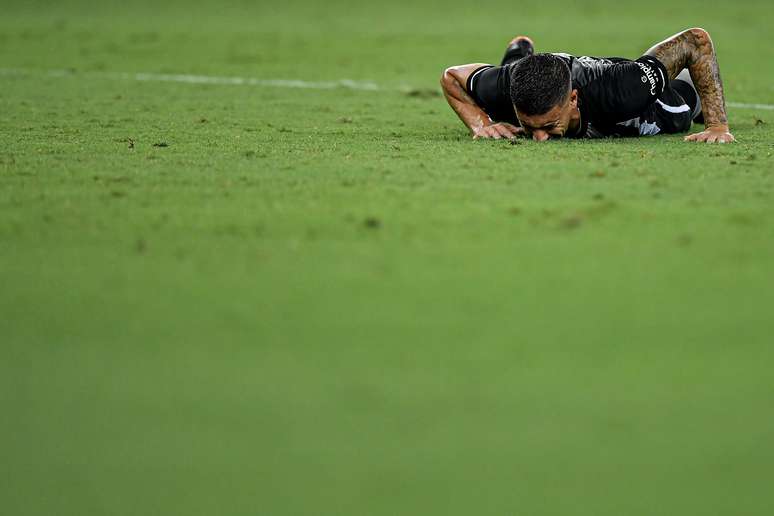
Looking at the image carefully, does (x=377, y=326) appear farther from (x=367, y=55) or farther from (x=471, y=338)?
(x=367, y=55)

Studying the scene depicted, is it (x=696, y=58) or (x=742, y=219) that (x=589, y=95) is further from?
(x=742, y=219)

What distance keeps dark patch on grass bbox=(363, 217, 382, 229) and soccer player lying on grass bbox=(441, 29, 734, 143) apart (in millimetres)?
1798

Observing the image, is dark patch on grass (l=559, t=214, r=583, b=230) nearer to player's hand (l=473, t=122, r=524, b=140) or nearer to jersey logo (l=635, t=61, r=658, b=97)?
player's hand (l=473, t=122, r=524, b=140)

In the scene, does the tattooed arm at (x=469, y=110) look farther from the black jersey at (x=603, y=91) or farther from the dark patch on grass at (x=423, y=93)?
the dark patch on grass at (x=423, y=93)

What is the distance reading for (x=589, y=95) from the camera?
5.26m

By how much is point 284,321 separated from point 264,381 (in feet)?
1.07

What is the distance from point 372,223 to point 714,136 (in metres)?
2.35

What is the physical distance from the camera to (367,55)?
1093 centimetres

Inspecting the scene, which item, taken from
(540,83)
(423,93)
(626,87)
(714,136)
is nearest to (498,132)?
(540,83)

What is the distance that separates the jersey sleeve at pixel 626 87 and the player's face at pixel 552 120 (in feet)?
0.41

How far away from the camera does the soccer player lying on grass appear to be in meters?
5.08

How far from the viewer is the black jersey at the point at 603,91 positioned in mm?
5262

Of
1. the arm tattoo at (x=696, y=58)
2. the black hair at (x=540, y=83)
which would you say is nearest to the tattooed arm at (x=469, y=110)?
the black hair at (x=540, y=83)

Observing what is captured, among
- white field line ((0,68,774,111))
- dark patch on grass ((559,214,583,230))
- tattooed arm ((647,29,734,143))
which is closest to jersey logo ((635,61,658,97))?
tattooed arm ((647,29,734,143))
